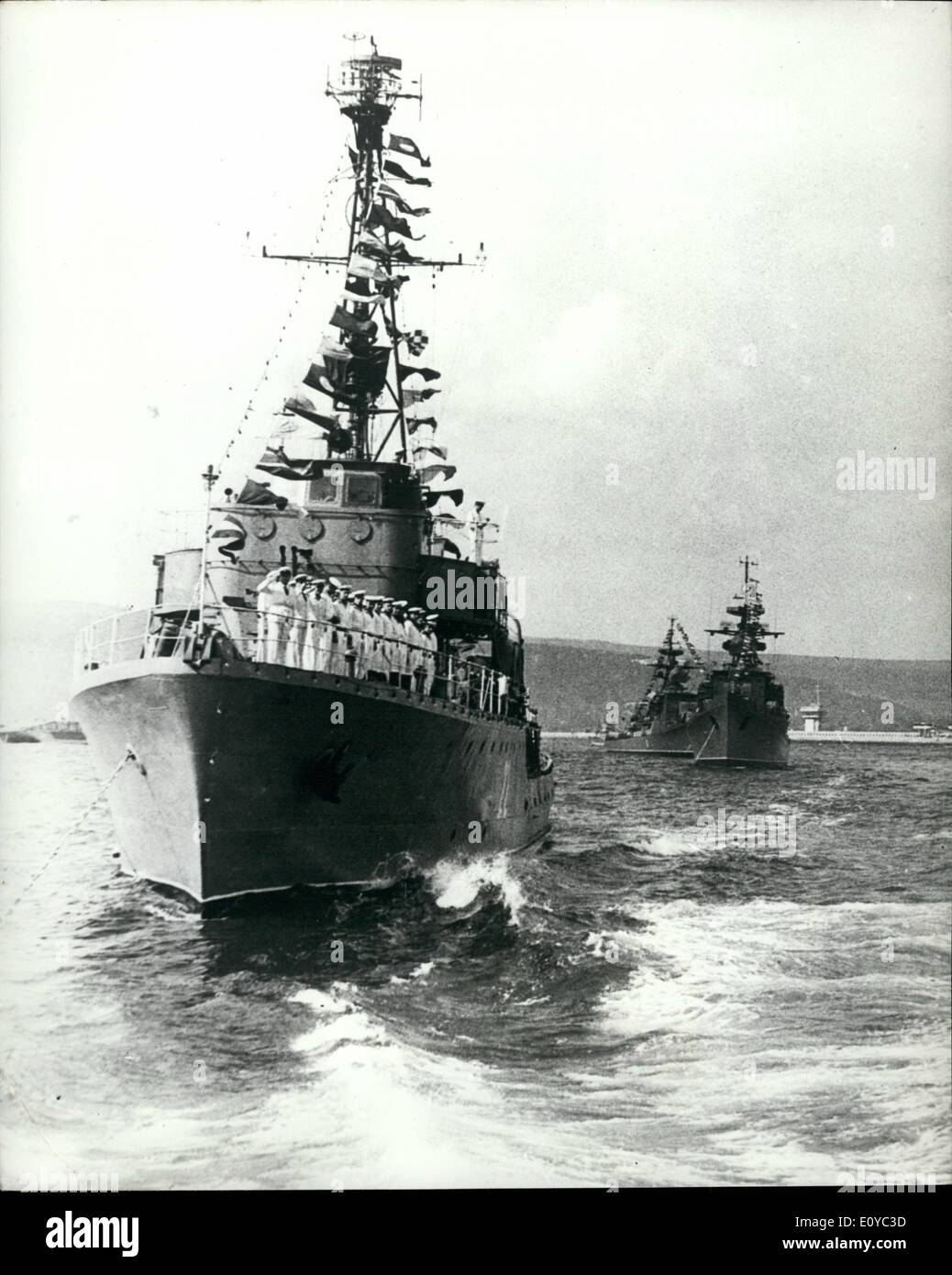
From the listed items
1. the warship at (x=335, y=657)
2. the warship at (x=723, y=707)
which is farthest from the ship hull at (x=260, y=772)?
the warship at (x=723, y=707)

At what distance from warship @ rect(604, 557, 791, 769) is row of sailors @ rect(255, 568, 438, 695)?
320cm

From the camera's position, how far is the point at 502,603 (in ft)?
53.4

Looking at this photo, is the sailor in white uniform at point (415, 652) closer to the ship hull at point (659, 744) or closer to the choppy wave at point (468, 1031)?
the choppy wave at point (468, 1031)

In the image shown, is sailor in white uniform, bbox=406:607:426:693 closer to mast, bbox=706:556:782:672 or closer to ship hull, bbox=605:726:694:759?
mast, bbox=706:556:782:672

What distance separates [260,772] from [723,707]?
18.1 metres

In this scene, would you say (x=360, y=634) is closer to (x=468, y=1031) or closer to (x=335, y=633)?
(x=335, y=633)

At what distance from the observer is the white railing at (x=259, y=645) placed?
9383 mm

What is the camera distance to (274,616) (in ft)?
33.3

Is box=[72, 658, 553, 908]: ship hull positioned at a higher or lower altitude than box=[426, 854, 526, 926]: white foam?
higher

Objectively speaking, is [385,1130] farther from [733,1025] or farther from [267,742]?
[267,742]

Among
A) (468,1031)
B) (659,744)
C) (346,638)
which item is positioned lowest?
(468,1031)

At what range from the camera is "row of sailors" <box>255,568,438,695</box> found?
10312 mm

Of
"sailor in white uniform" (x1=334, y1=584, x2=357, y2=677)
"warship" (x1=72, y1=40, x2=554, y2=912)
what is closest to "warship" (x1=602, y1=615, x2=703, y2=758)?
"warship" (x1=72, y1=40, x2=554, y2=912)

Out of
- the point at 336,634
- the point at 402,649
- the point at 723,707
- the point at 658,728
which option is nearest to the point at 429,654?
the point at 402,649
